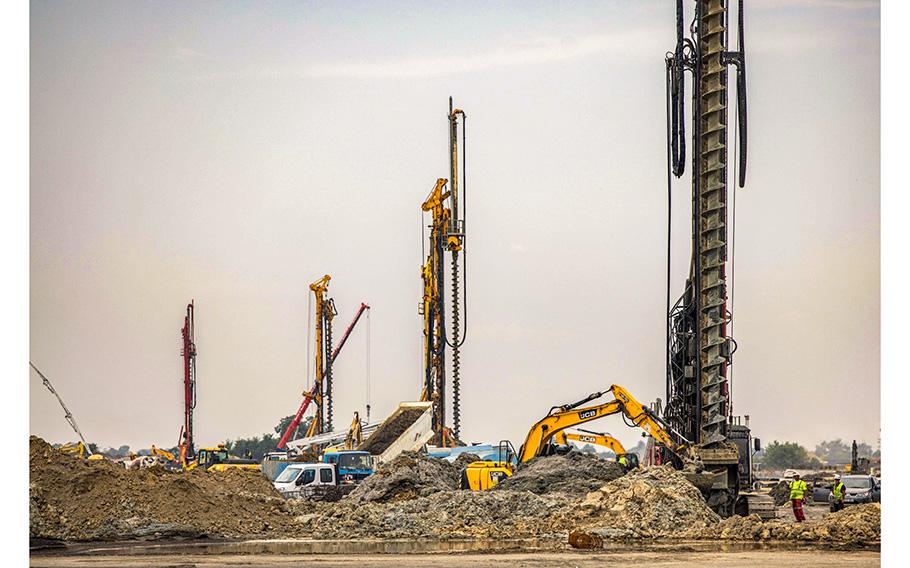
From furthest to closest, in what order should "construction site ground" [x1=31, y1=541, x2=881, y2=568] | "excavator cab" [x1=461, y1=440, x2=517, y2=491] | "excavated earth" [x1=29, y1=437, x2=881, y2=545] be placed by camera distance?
"excavator cab" [x1=461, y1=440, x2=517, y2=491] → "excavated earth" [x1=29, y1=437, x2=881, y2=545] → "construction site ground" [x1=31, y1=541, x2=881, y2=568]

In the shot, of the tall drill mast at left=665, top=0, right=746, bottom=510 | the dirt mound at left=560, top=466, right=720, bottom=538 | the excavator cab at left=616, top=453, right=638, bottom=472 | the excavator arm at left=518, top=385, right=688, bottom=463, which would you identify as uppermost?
the tall drill mast at left=665, top=0, right=746, bottom=510

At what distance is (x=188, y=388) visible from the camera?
62094mm

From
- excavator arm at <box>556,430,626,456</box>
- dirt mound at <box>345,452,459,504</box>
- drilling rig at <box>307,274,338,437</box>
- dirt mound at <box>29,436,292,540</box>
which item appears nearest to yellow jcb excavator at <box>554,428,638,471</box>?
excavator arm at <box>556,430,626,456</box>

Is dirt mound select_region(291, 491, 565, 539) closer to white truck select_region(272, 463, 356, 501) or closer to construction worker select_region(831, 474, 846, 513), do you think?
white truck select_region(272, 463, 356, 501)

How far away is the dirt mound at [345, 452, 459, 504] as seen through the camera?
27828 millimetres

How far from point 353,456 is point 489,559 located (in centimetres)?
1577

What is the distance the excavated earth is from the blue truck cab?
206 inches

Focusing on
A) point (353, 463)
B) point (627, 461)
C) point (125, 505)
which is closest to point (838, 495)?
point (627, 461)

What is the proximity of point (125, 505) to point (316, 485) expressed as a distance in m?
7.48

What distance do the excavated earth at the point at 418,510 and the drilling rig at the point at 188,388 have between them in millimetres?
32264

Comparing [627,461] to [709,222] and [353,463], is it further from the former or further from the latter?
[709,222]

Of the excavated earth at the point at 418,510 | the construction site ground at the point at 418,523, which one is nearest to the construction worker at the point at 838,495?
the construction site ground at the point at 418,523
